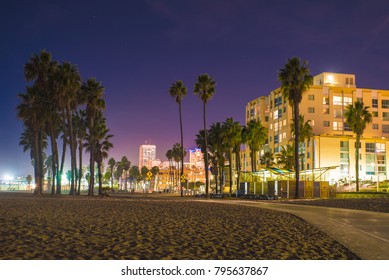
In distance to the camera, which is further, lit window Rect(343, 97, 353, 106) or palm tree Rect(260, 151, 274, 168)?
lit window Rect(343, 97, 353, 106)

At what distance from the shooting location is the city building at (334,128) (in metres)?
100

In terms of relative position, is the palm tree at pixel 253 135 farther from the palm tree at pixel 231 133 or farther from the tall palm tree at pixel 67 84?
the tall palm tree at pixel 67 84

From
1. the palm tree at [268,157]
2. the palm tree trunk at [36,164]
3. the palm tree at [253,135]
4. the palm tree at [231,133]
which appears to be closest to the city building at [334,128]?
the palm tree at [268,157]

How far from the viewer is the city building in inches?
3937

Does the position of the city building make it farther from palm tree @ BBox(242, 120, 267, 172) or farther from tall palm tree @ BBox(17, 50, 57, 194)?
tall palm tree @ BBox(17, 50, 57, 194)

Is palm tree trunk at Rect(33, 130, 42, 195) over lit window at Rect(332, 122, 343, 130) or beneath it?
beneath

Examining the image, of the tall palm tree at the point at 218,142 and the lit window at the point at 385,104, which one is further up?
the lit window at the point at 385,104

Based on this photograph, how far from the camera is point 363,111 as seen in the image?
7331 cm

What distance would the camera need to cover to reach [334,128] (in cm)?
11175

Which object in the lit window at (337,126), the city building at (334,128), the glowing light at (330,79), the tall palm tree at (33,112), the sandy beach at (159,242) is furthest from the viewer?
the glowing light at (330,79)

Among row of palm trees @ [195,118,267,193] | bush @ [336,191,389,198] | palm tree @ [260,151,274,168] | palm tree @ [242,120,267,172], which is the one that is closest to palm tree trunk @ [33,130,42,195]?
row of palm trees @ [195,118,267,193]
